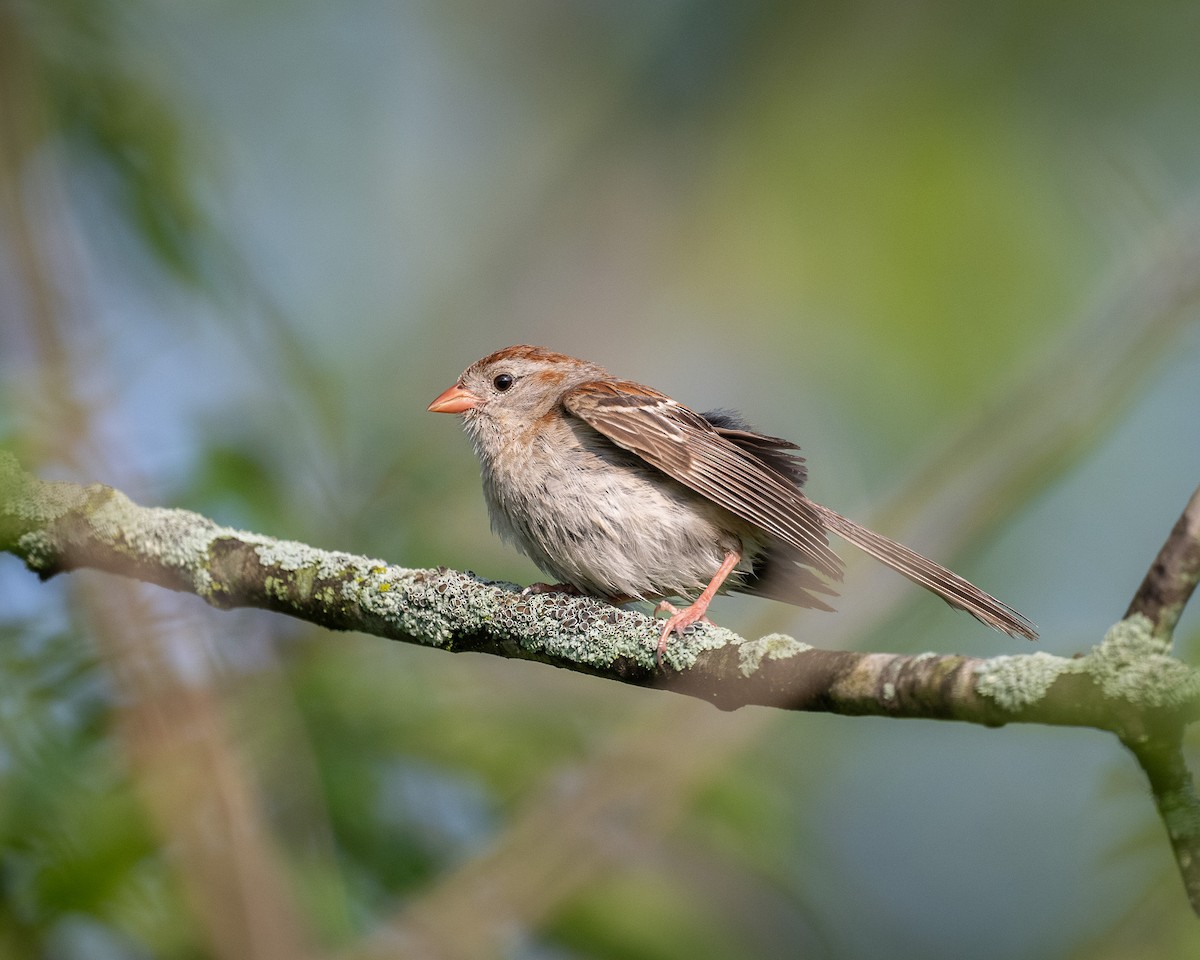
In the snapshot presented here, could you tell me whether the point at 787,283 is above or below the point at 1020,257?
below

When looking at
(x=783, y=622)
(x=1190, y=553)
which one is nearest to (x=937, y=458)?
(x=783, y=622)

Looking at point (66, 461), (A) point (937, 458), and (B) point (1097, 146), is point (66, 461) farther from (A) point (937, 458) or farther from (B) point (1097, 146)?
(B) point (1097, 146)

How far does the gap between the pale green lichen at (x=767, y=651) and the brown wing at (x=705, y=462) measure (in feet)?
5.93

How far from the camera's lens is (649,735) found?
4.19m

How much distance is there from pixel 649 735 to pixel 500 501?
52.9 inches

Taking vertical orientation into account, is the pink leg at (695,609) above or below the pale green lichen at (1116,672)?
below

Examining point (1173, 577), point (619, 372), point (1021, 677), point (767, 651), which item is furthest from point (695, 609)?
point (619, 372)

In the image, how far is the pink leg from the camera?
3232mm

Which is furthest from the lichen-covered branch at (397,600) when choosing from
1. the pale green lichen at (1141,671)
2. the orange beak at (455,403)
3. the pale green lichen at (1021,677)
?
the orange beak at (455,403)

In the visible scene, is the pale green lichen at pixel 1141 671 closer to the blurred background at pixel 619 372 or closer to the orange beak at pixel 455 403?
the blurred background at pixel 619 372

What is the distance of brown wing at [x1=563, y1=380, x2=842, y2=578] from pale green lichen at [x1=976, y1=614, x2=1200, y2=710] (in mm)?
2463

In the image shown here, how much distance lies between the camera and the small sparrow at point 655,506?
4.76 m

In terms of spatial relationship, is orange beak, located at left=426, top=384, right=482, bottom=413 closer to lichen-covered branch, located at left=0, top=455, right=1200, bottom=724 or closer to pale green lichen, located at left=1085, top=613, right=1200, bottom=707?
lichen-covered branch, located at left=0, top=455, right=1200, bottom=724

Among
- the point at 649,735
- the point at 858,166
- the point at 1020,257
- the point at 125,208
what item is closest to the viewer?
the point at 649,735
